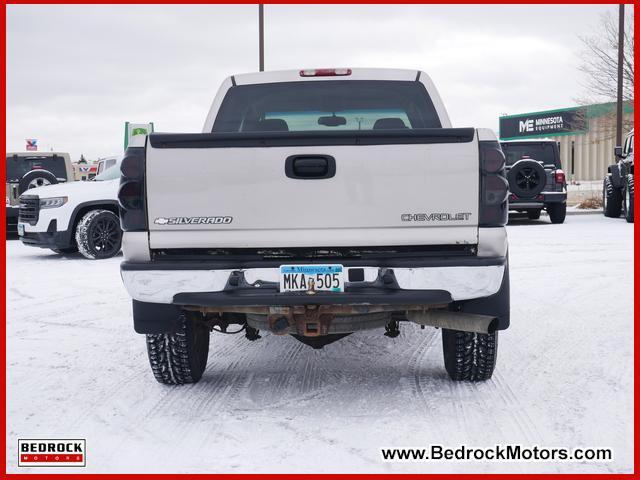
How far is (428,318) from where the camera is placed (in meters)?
3.84

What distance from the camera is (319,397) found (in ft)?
13.5

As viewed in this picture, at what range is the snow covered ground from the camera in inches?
130

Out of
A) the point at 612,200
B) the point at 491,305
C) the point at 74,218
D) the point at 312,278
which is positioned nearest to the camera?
the point at 312,278

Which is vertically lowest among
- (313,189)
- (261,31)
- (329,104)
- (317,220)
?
(317,220)

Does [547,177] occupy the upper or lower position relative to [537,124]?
lower

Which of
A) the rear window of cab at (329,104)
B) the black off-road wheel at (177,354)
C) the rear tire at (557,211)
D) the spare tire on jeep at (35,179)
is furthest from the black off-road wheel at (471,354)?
the rear tire at (557,211)

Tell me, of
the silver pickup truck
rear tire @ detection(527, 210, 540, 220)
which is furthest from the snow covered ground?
rear tire @ detection(527, 210, 540, 220)

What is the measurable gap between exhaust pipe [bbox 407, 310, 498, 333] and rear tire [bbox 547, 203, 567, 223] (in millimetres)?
13560

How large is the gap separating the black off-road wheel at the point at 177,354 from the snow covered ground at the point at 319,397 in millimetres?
100

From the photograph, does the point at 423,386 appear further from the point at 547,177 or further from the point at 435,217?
the point at 547,177

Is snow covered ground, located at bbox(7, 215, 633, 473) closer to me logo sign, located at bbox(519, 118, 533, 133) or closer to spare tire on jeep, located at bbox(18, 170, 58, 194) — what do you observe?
spare tire on jeep, located at bbox(18, 170, 58, 194)

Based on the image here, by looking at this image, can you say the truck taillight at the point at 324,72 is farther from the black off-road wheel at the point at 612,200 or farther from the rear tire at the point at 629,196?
the black off-road wheel at the point at 612,200

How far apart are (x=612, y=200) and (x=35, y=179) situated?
13.2 meters

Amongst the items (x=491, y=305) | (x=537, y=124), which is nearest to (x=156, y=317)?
(x=491, y=305)
